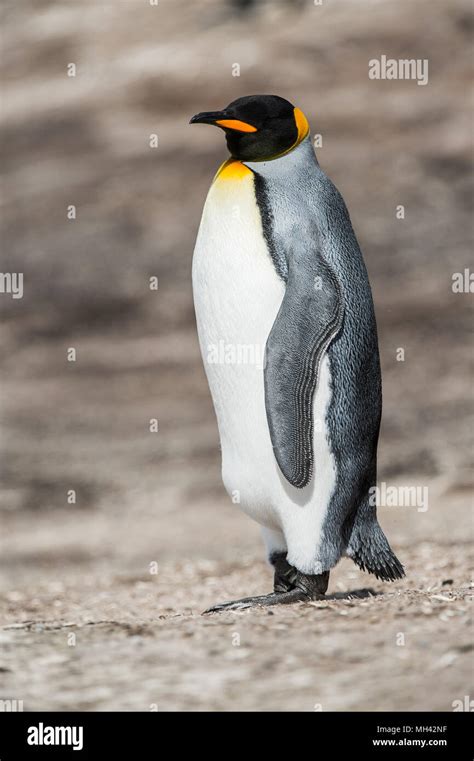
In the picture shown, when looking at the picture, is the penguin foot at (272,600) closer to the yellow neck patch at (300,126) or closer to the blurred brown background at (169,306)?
the blurred brown background at (169,306)

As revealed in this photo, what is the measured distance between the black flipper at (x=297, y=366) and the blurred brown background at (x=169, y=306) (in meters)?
0.38

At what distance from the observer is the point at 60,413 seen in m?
7.83

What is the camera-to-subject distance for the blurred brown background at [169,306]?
3.62m

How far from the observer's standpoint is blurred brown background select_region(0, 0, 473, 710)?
11.9 ft

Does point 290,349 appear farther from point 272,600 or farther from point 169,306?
point 169,306

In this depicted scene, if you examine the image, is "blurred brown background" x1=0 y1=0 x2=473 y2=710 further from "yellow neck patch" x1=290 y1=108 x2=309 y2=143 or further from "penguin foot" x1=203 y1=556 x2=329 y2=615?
"yellow neck patch" x1=290 y1=108 x2=309 y2=143

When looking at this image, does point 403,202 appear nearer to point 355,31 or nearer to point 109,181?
point 355,31

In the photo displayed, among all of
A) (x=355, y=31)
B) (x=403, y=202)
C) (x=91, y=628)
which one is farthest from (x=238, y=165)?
(x=355, y=31)

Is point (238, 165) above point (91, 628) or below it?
above

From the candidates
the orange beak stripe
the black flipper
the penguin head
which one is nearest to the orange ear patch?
the penguin head

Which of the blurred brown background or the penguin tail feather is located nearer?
the penguin tail feather

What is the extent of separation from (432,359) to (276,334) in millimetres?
5488

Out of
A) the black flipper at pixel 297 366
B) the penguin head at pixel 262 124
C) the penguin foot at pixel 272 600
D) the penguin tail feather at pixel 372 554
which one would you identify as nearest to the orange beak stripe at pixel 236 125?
→ the penguin head at pixel 262 124

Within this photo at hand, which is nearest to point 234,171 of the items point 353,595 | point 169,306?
point 353,595
